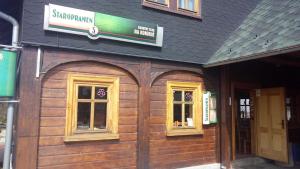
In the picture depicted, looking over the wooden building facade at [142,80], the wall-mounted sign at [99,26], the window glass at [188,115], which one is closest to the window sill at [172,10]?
the wooden building facade at [142,80]

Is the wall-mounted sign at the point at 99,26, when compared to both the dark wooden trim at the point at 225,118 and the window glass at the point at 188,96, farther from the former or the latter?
the dark wooden trim at the point at 225,118

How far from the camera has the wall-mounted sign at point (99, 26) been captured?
5395mm

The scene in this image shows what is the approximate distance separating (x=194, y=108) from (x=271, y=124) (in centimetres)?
245

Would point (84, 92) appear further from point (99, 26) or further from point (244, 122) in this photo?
point (244, 122)

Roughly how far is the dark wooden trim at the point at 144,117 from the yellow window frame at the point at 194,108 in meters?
0.61

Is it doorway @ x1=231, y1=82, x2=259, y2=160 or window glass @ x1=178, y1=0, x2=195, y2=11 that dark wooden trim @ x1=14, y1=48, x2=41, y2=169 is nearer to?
window glass @ x1=178, y1=0, x2=195, y2=11

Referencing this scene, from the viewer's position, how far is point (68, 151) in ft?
18.0

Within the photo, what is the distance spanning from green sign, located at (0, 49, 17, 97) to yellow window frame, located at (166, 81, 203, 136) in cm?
340

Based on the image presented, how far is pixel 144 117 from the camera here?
252 inches

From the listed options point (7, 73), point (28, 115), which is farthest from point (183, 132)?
point (7, 73)

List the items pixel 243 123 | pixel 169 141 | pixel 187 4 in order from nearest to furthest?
pixel 169 141, pixel 187 4, pixel 243 123

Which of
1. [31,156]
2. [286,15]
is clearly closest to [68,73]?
[31,156]

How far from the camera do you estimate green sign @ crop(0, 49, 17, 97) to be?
4902 millimetres

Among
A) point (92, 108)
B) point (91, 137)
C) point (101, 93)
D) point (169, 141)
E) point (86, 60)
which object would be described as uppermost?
point (86, 60)
